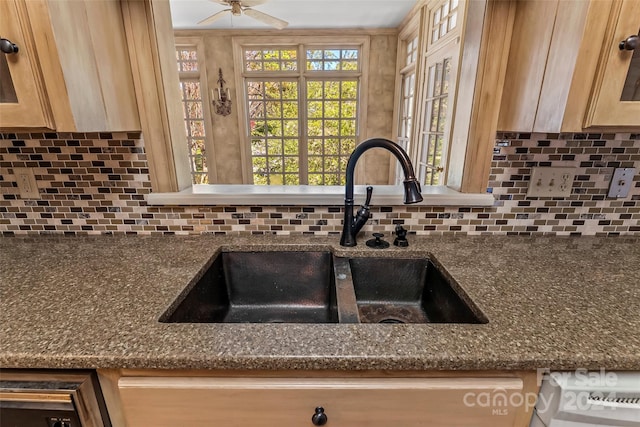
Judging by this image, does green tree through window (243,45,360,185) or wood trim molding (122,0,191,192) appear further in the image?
green tree through window (243,45,360,185)

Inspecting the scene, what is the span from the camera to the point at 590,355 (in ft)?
1.70

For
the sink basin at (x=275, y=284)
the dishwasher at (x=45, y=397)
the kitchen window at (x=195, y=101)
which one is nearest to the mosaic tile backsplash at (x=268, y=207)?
the sink basin at (x=275, y=284)

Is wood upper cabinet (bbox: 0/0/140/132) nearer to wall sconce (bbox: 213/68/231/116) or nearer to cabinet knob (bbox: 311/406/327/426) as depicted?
cabinet knob (bbox: 311/406/327/426)

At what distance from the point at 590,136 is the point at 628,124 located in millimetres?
312

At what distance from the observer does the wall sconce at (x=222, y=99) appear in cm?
409

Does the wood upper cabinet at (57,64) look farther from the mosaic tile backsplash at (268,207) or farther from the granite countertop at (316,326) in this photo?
the granite countertop at (316,326)

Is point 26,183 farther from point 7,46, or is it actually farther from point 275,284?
point 275,284

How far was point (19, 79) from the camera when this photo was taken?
0.63 metres

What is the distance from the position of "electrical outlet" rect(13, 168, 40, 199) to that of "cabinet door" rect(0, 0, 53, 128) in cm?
42

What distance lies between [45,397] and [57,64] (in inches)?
25.8

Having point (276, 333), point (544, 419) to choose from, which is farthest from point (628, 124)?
point (276, 333)

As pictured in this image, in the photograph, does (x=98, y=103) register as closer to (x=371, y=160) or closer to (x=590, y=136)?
(x=590, y=136)

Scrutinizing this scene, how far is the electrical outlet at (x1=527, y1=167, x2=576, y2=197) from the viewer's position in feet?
3.18

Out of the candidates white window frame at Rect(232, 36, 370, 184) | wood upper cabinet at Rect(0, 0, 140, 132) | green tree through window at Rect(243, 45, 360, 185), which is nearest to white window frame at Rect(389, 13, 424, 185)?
white window frame at Rect(232, 36, 370, 184)
